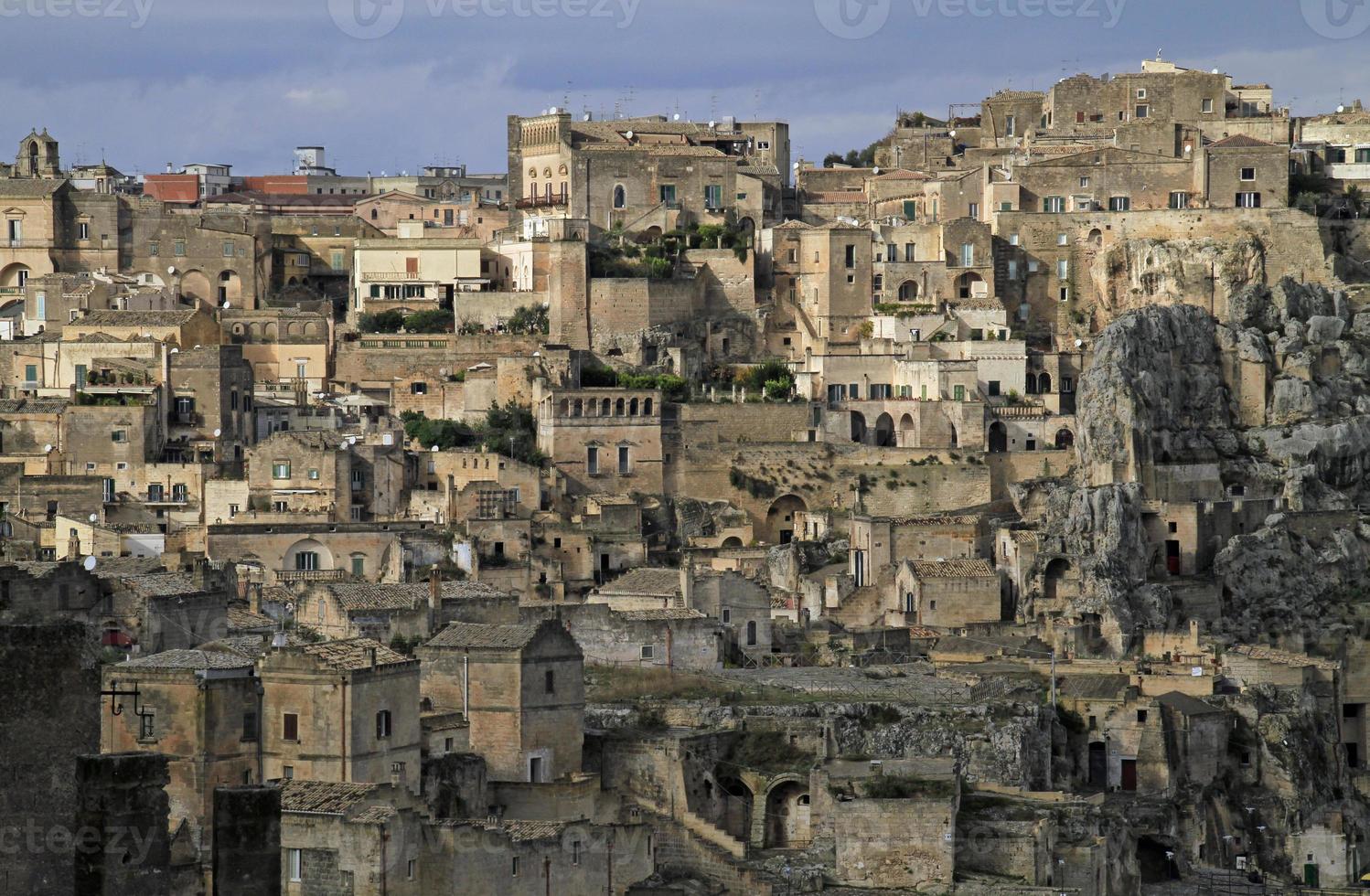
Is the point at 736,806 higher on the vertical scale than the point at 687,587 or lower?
lower

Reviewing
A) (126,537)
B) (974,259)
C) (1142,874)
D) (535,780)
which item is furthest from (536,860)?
(974,259)

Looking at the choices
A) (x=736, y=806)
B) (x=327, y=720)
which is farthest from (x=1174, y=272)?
(x=327, y=720)

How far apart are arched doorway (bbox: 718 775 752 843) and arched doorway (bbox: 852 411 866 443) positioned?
2645 centimetres

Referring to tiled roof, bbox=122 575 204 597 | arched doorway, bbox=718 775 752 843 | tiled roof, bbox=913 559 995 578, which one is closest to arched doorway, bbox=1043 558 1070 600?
Result: tiled roof, bbox=913 559 995 578

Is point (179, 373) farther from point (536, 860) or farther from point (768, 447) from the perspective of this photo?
point (536, 860)

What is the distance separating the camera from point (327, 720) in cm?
3941

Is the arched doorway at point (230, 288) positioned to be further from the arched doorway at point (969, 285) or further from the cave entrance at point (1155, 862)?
the cave entrance at point (1155, 862)

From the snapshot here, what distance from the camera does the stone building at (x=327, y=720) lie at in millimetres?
39219

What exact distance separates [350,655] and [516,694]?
15.1ft

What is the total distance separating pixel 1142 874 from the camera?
49.5 metres

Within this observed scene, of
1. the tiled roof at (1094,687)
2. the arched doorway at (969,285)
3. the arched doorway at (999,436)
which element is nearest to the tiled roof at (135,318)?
the arched doorway at (999,436)

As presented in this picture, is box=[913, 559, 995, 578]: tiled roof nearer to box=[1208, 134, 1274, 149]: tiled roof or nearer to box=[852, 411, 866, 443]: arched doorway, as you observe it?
box=[852, 411, 866, 443]: arched doorway

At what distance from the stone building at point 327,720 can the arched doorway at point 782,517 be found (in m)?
31.9

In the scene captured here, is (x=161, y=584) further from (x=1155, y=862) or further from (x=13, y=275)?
(x=13, y=275)
